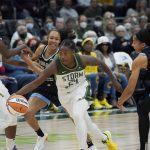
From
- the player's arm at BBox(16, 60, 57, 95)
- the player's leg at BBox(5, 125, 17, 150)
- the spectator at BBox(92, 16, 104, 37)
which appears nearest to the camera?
the player's arm at BBox(16, 60, 57, 95)

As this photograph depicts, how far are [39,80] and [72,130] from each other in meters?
3.81

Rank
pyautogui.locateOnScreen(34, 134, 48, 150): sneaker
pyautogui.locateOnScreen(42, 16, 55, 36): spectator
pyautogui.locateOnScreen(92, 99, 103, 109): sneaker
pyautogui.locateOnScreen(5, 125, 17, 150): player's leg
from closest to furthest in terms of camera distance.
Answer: pyautogui.locateOnScreen(5, 125, 17, 150): player's leg, pyautogui.locateOnScreen(34, 134, 48, 150): sneaker, pyautogui.locateOnScreen(92, 99, 103, 109): sneaker, pyautogui.locateOnScreen(42, 16, 55, 36): spectator

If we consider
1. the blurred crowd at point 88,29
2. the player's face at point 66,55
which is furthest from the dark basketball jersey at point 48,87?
the blurred crowd at point 88,29

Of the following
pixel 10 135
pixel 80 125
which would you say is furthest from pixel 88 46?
pixel 80 125

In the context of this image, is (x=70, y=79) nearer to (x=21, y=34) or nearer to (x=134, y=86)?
(x=134, y=86)

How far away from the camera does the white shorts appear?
935 centimetres

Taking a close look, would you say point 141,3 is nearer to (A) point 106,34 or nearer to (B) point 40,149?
(A) point 106,34

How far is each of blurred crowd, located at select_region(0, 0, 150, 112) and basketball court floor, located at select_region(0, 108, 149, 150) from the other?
36.2 inches

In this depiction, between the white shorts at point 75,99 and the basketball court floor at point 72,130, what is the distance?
48.5 inches

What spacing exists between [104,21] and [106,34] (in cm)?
75

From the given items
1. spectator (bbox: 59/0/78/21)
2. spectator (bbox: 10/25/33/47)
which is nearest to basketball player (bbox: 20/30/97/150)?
spectator (bbox: 10/25/33/47)

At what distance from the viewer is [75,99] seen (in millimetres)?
9422

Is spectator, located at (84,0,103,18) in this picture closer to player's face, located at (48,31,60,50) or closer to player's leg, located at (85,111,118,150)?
player's face, located at (48,31,60,50)

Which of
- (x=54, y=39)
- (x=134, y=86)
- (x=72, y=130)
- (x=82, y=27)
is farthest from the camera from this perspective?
(x=82, y=27)
